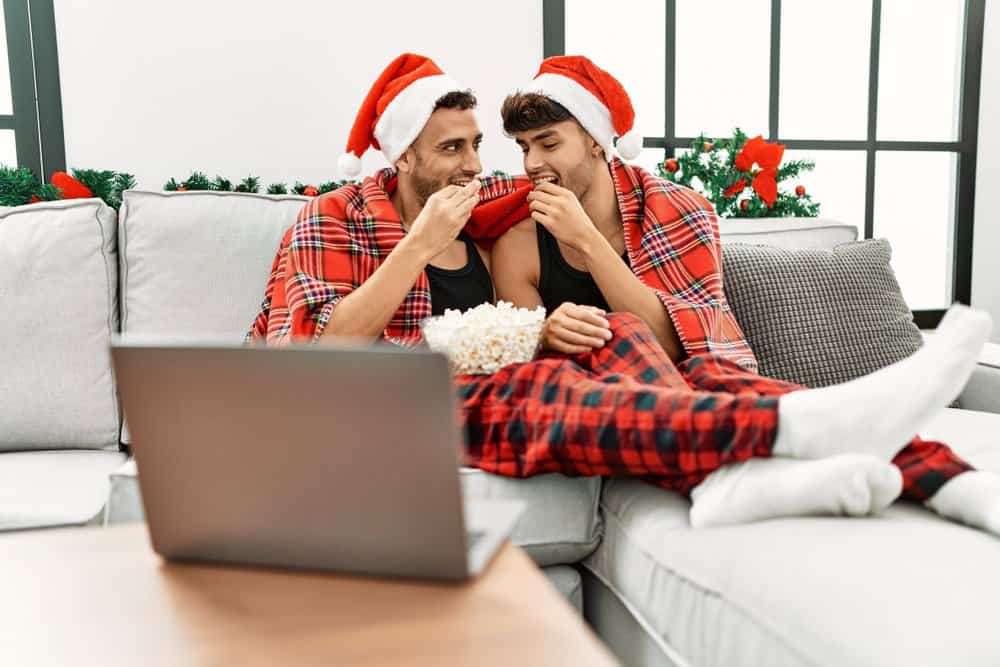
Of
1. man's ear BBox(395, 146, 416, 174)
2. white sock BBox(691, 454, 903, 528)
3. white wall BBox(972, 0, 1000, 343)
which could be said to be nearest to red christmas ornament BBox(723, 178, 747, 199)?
man's ear BBox(395, 146, 416, 174)

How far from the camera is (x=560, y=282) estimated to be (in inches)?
69.6

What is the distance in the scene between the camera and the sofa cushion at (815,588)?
717mm

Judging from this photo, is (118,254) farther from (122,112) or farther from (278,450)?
(278,450)

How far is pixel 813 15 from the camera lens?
3.23 m

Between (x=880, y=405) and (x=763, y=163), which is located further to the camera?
(x=763, y=163)

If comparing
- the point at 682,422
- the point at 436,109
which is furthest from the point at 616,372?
the point at 436,109

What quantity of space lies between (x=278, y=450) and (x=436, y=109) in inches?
53.2

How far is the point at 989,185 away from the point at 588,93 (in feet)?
8.04

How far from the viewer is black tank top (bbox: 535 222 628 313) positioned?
1.75 meters

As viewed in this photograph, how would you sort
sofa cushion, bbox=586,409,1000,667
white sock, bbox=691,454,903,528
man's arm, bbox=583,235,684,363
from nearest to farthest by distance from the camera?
sofa cushion, bbox=586,409,1000,667, white sock, bbox=691,454,903,528, man's arm, bbox=583,235,684,363

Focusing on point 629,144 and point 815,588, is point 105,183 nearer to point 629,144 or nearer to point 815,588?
point 629,144

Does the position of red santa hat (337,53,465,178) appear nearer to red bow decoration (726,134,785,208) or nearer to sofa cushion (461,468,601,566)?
sofa cushion (461,468,601,566)

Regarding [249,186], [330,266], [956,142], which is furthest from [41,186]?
[956,142]

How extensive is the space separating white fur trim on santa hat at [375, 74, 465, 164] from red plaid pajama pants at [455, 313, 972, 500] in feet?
2.31
